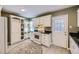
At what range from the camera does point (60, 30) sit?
1.50 m

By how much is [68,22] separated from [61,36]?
0.25m

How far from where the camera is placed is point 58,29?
4.95 ft

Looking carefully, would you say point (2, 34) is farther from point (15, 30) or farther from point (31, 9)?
point (31, 9)

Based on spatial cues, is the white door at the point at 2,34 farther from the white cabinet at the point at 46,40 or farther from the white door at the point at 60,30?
the white door at the point at 60,30

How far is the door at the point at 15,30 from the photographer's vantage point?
1.45 m

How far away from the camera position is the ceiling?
1.39 meters

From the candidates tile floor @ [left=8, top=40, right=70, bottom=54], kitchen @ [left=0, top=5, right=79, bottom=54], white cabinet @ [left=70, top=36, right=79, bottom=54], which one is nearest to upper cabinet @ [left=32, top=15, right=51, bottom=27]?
kitchen @ [left=0, top=5, right=79, bottom=54]

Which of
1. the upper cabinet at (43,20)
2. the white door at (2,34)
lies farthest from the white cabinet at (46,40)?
the white door at (2,34)

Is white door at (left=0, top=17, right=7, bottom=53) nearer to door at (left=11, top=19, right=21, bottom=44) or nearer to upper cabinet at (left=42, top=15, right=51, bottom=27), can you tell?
door at (left=11, top=19, right=21, bottom=44)

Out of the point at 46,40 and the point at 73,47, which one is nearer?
the point at 73,47

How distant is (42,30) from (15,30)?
438mm

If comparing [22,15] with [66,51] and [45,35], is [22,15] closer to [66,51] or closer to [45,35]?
[45,35]

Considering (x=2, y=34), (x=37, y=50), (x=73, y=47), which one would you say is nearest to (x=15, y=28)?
(x=2, y=34)
